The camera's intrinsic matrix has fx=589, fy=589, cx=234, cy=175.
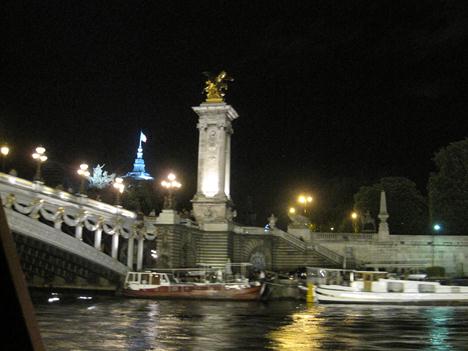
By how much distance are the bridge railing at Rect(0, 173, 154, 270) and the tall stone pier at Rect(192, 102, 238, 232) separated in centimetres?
835

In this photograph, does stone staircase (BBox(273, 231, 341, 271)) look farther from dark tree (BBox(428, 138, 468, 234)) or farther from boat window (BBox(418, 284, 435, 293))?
boat window (BBox(418, 284, 435, 293))

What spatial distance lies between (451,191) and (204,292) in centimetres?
3351

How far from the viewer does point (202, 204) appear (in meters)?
50.4

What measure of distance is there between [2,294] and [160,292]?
33450mm

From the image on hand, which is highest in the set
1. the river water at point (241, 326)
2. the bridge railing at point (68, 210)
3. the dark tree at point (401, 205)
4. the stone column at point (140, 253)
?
the dark tree at point (401, 205)

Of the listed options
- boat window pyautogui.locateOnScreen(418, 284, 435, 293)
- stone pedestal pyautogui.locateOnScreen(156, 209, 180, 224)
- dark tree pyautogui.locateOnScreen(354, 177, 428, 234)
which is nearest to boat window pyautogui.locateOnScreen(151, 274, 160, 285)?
stone pedestal pyautogui.locateOnScreen(156, 209, 180, 224)

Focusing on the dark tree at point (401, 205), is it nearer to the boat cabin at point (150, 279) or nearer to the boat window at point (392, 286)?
the boat window at point (392, 286)

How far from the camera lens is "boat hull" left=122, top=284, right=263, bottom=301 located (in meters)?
34.9

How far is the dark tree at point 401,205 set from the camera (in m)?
69.2

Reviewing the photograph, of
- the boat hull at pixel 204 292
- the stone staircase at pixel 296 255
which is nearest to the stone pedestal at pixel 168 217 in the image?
the boat hull at pixel 204 292

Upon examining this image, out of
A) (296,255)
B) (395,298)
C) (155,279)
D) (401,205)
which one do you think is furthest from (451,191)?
(155,279)

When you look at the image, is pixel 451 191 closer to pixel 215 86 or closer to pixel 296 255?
pixel 296 255

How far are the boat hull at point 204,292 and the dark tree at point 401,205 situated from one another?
124ft

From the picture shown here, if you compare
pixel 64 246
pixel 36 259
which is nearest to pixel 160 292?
pixel 64 246
